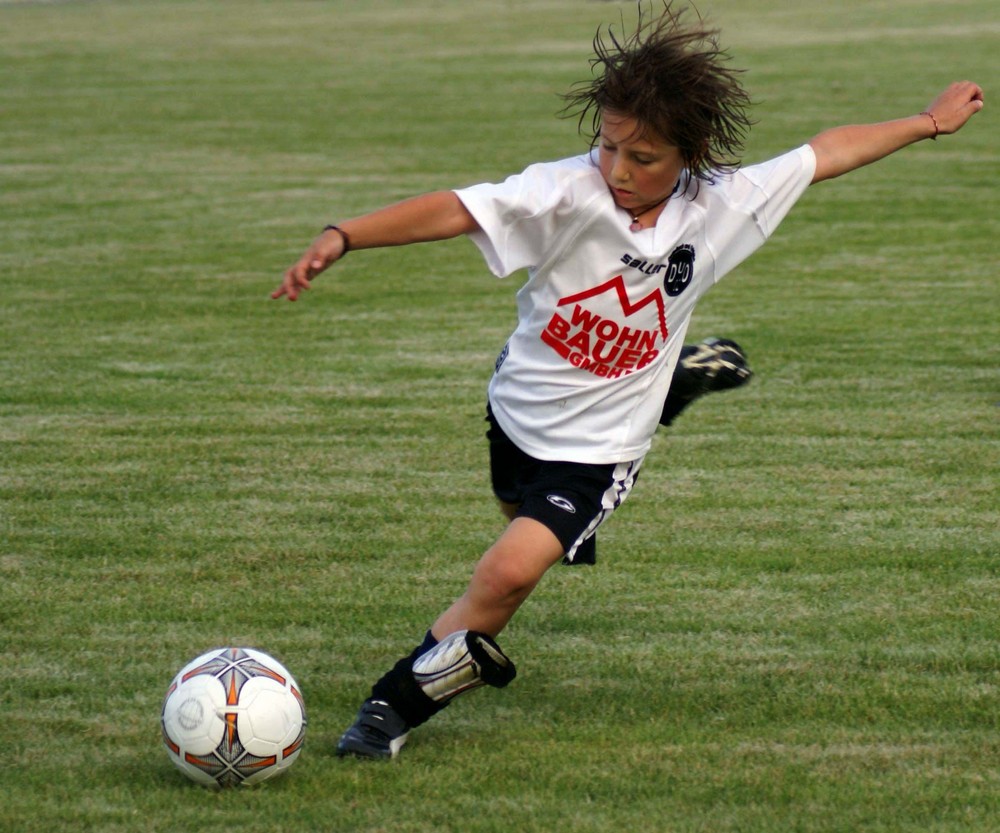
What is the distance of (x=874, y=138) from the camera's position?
4250 millimetres

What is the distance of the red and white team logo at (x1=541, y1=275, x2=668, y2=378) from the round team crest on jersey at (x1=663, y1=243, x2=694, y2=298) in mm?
40

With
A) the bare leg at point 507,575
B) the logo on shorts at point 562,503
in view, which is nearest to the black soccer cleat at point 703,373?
the logo on shorts at point 562,503

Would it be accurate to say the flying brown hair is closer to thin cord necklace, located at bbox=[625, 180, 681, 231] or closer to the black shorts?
thin cord necklace, located at bbox=[625, 180, 681, 231]

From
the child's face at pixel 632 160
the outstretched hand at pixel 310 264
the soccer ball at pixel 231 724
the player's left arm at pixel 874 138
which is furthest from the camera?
the player's left arm at pixel 874 138

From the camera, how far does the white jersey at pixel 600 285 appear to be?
3.87m

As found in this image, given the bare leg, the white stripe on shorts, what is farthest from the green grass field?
the white stripe on shorts

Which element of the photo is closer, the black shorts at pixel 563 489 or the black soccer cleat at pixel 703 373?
the black shorts at pixel 563 489

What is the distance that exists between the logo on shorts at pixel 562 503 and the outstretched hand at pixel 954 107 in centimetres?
139

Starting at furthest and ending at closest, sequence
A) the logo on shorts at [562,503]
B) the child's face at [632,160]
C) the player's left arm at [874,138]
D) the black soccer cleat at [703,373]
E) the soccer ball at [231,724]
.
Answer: the black soccer cleat at [703,373] < the player's left arm at [874,138] < the logo on shorts at [562,503] < the child's face at [632,160] < the soccer ball at [231,724]

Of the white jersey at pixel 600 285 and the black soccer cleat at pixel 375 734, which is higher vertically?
the white jersey at pixel 600 285

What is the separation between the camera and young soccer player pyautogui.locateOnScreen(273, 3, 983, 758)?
152 inches

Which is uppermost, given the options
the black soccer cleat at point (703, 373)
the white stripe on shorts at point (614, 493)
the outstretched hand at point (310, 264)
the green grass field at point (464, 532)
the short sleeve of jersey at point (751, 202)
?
the outstretched hand at point (310, 264)

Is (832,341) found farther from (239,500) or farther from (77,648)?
(77,648)

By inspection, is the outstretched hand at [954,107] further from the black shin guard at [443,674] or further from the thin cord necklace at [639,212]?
the black shin guard at [443,674]
